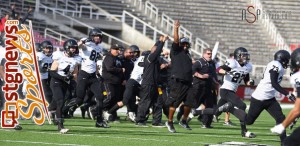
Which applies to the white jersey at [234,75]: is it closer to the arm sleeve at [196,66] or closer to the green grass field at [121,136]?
the green grass field at [121,136]

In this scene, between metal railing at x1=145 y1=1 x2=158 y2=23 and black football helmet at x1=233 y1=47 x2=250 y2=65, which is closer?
black football helmet at x1=233 y1=47 x2=250 y2=65

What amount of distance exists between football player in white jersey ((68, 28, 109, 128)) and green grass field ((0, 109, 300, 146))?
48 cm

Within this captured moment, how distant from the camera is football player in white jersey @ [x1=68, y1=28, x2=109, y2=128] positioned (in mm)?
15625

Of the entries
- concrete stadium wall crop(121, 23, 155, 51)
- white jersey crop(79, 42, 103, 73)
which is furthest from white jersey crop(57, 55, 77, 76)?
concrete stadium wall crop(121, 23, 155, 51)

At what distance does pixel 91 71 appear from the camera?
16016 mm

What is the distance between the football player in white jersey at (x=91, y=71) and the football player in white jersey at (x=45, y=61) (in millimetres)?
850

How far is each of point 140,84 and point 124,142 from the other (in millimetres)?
5482

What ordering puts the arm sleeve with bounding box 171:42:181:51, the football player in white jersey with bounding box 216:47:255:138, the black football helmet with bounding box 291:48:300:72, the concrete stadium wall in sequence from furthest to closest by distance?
the concrete stadium wall, the arm sleeve with bounding box 171:42:181:51, the football player in white jersey with bounding box 216:47:255:138, the black football helmet with bounding box 291:48:300:72

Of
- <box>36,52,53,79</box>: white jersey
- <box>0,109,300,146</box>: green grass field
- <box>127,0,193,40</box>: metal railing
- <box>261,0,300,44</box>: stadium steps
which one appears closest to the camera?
<box>0,109,300,146</box>: green grass field

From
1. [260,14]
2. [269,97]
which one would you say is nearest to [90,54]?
[269,97]

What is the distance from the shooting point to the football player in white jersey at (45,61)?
17.2 m

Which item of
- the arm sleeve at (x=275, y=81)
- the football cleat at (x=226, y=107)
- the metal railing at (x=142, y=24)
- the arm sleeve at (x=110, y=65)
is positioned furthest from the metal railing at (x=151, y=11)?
the arm sleeve at (x=275, y=81)

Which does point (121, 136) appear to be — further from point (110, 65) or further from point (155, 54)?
point (110, 65)

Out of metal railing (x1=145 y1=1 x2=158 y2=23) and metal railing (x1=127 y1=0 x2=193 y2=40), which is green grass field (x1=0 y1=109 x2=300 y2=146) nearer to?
metal railing (x1=127 y1=0 x2=193 y2=40)
